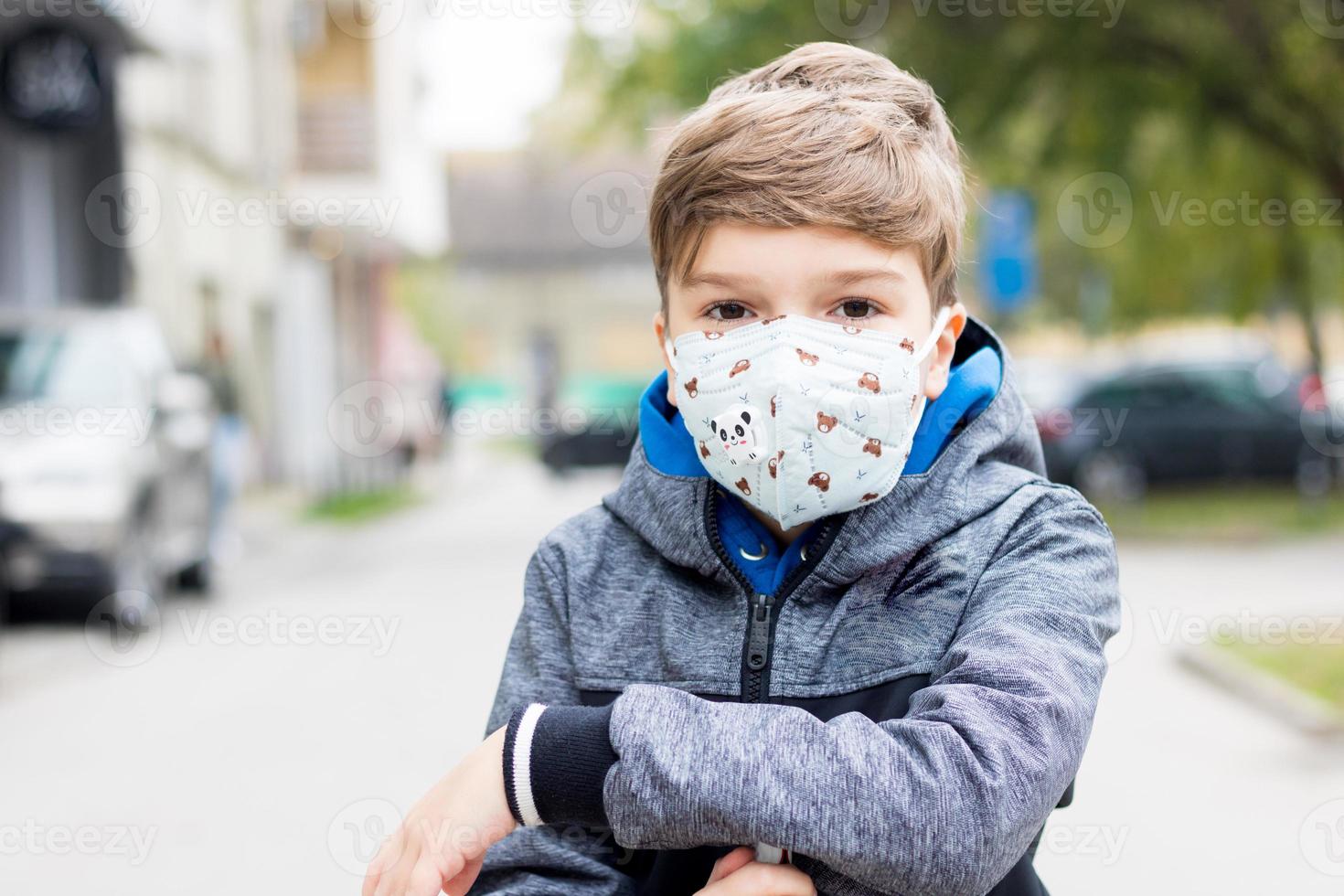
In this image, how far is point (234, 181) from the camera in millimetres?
22797

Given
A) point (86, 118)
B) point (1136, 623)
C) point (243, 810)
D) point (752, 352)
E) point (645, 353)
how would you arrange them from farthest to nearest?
point (645, 353), point (86, 118), point (1136, 623), point (243, 810), point (752, 352)

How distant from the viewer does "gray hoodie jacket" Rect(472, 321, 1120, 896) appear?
136 centimetres

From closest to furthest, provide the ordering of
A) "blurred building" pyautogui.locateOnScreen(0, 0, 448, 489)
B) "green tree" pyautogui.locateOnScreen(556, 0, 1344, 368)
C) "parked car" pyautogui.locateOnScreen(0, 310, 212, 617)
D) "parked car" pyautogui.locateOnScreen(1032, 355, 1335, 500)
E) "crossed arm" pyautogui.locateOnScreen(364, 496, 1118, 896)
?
"crossed arm" pyautogui.locateOnScreen(364, 496, 1118, 896) → "parked car" pyautogui.locateOnScreen(0, 310, 212, 617) → "green tree" pyautogui.locateOnScreen(556, 0, 1344, 368) → "blurred building" pyautogui.locateOnScreen(0, 0, 448, 489) → "parked car" pyautogui.locateOnScreen(1032, 355, 1335, 500)

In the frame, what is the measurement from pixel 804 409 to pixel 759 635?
10.1 inches

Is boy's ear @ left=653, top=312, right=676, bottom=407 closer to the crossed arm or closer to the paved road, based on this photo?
the crossed arm

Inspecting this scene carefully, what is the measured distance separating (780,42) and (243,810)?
9.42 m

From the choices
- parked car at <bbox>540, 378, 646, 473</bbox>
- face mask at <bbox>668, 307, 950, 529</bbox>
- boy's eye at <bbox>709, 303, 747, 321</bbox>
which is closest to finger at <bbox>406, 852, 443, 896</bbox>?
face mask at <bbox>668, 307, 950, 529</bbox>

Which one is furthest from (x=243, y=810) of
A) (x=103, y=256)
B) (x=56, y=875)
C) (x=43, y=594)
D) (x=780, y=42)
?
(x=103, y=256)

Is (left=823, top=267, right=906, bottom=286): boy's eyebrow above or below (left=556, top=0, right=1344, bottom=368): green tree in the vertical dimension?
below

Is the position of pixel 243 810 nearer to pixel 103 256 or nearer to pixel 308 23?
pixel 103 256

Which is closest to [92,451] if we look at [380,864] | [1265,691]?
[1265,691]

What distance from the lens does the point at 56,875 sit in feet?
16.9

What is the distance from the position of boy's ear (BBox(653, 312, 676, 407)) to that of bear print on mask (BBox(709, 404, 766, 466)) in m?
0.10

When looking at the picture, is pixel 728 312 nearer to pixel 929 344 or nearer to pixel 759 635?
pixel 929 344
